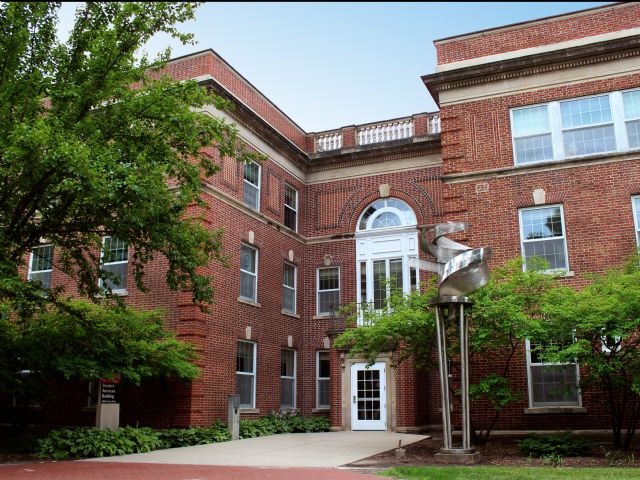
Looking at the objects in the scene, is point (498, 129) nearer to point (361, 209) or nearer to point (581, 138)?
point (581, 138)

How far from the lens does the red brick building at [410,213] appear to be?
17.2m

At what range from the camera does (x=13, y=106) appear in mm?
12797

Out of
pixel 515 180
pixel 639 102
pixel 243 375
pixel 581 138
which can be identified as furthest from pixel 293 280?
pixel 639 102

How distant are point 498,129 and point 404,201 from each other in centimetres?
572

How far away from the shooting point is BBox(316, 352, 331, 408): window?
23.0 m

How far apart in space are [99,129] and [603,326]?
10.7 metres

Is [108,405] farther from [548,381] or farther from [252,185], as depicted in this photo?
[548,381]

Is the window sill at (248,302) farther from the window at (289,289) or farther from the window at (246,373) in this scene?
the window at (289,289)

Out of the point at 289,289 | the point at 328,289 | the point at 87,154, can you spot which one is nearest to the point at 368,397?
the point at 328,289

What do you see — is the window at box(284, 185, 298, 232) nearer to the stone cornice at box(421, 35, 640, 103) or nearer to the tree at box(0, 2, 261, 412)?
the stone cornice at box(421, 35, 640, 103)

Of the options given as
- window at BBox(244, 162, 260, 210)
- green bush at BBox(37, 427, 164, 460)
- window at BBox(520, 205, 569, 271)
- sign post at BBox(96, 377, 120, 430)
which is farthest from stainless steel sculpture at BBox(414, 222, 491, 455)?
window at BBox(244, 162, 260, 210)

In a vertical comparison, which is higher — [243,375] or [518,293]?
[518,293]

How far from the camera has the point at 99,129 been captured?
13.3 meters

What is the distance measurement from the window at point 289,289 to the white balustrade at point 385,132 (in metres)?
5.54
